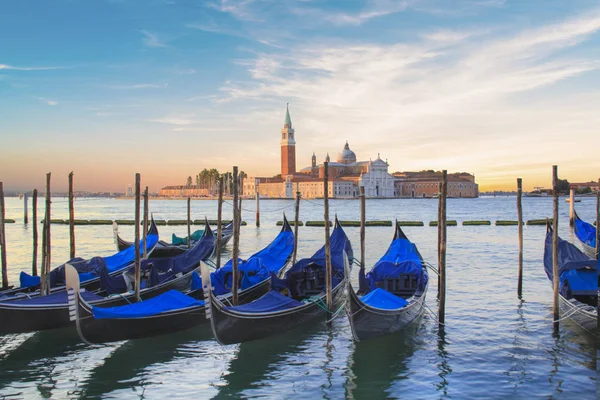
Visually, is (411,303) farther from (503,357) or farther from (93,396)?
(93,396)

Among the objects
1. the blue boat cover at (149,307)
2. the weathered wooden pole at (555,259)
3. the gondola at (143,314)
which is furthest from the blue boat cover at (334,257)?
the weathered wooden pole at (555,259)

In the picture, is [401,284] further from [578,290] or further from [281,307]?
[578,290]

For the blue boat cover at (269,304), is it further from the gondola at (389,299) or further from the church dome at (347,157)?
the church dome at (347,157)

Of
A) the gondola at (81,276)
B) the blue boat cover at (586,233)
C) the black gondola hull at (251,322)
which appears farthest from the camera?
the blue boat cover at (586,233)

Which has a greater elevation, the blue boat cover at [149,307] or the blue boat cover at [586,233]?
the blue boat cover at [586,233]

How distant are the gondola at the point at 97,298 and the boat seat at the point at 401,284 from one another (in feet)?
9.87

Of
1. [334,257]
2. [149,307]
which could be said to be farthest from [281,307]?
[334,257]

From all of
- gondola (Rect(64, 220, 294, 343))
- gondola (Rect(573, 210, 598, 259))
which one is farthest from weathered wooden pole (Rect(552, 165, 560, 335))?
gondola (Rect(573, 210, 598, 259))

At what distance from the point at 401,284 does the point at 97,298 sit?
381 centimetres

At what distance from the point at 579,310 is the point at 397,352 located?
6.70 ft

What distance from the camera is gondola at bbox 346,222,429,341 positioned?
5.49 m

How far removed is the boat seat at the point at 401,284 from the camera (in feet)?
23.7

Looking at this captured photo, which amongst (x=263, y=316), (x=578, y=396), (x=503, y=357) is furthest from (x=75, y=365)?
(x=578, y=396)

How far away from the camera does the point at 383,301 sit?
5938mm
